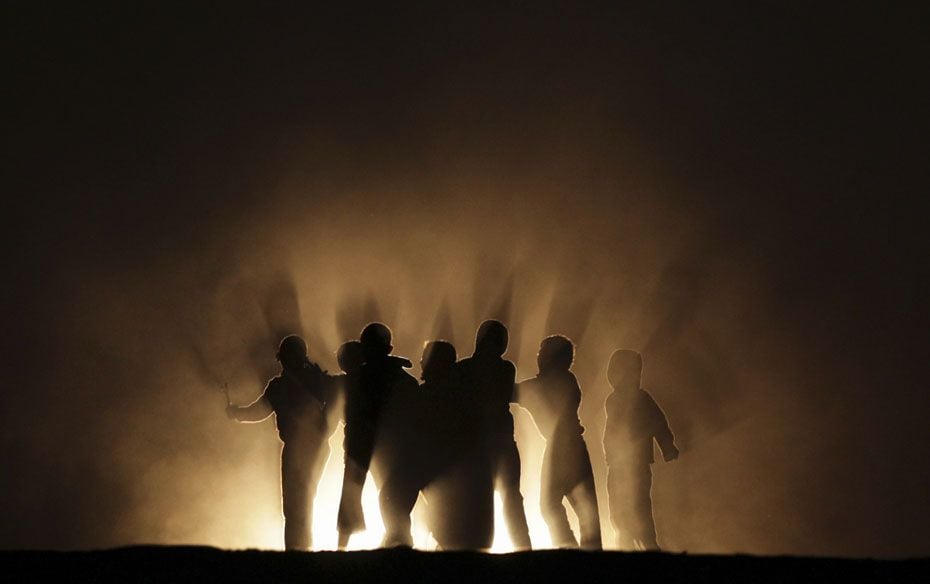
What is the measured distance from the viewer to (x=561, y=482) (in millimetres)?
7375

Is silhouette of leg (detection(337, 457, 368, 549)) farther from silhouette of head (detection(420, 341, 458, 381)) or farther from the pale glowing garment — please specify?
silhouette of head (detection(420, 341, 458, 381))

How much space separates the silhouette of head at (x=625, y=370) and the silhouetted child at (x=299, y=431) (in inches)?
67.3

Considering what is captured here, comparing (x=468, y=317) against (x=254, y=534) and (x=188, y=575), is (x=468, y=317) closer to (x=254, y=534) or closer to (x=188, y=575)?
(x=254, y=534)

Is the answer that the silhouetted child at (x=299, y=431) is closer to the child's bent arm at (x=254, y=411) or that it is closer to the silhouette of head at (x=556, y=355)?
the child's bent arm at (x=254, y=411)

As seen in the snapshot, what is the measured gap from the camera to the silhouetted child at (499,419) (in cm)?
712

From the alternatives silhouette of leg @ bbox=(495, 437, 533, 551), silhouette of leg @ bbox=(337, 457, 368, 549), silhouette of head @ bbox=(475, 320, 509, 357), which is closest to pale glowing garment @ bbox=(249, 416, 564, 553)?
silhouette of leg @ bbox=(495, 437, 533, 551)

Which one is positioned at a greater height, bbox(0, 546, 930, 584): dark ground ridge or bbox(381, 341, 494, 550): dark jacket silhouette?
bbox(381, 341, 494, 550): dark jacket silhouette

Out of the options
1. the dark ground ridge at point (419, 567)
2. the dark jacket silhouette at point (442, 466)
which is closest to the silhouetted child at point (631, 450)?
the dark jacket silhouette at point (442, 466)

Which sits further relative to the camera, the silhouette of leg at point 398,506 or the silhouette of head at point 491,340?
the silhouette of head at point 491,340

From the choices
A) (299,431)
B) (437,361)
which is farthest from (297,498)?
(437,361)

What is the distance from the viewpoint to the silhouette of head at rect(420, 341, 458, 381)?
720 centimetres

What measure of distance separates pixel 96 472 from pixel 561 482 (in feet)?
12.3

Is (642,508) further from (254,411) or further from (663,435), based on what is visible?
(254,411)

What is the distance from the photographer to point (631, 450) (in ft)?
25.2
